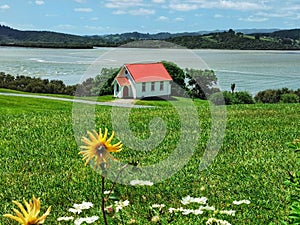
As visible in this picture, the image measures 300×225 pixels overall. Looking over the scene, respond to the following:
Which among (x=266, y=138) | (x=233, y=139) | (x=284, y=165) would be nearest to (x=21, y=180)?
(x=284, y=165)

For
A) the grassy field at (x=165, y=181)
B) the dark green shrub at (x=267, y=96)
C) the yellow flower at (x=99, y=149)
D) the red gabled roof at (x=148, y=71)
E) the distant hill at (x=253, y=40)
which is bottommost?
the dark green shrub at (x=267, y=96)

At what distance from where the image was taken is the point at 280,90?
54.6 metres

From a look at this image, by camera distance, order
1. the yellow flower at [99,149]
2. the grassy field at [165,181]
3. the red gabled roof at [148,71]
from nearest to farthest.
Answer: the yellow flower at [99,149] < the grassy field at [165,181] < the red gabled roof at [148,71]

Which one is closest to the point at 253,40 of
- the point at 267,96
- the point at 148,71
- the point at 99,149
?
the point at 267,96

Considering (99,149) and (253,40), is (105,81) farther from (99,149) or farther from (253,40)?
(253,40)

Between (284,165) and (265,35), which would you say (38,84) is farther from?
(265,35)

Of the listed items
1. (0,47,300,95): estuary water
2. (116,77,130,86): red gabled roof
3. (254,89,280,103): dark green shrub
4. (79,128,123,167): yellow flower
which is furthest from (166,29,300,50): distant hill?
(79,128,123,167): yellow flower

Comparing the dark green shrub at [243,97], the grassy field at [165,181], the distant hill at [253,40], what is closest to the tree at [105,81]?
the grassy field at [165,181]

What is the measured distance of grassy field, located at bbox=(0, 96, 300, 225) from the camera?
4.12 metres

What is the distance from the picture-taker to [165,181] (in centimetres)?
512

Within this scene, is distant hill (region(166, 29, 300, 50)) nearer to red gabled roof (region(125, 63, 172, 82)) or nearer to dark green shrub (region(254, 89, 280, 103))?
dark green shrub (region(254, 89, 280, 103))

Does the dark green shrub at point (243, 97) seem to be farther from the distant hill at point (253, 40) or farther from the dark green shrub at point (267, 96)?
the distant hill at point (253, 40)

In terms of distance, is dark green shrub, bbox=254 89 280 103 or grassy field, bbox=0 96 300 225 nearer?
grassy field, bbox=0 96 300 225

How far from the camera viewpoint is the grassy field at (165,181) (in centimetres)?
412
